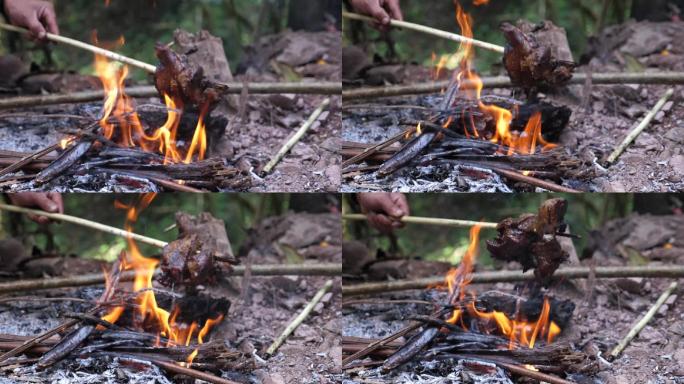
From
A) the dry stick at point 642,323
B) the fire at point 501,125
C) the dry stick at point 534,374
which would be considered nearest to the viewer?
the dry stick at point 534,374

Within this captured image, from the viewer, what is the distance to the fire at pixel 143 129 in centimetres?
402

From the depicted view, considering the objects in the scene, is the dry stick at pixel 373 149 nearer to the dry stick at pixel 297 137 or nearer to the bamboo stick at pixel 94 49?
the dry stick at pixel 297 137

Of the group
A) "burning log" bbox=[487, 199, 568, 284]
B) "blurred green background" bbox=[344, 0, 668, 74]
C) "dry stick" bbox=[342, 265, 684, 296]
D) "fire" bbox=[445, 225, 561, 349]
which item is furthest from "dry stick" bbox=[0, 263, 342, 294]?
"blurred green background" bbox=[344, 0, 668, 74]

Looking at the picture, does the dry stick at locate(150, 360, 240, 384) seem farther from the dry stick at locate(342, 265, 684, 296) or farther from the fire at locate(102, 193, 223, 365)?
the dry stick at locate(342, 265, 684, 296)

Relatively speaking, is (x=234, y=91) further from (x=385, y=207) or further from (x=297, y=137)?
(x=385, y=207)

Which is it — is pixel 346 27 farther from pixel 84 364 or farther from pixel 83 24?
pixel 84 364

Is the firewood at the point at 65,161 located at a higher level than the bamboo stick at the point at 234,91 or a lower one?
lower

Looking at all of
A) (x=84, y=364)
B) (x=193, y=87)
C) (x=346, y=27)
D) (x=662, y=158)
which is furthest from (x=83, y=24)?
(x=662, y=158)

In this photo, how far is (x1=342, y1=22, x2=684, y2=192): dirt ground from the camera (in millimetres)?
3926

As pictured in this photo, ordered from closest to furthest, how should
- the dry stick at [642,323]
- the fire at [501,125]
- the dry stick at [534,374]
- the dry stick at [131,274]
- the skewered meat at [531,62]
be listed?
the dry stick at [534,374]
the skewered meat at [531,62]
the fire at [501,125]
the dry stick at [642,323]
the dry stick at [131,274]

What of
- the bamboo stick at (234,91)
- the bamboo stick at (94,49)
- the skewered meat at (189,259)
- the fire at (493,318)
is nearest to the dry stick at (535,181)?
the fire at (493,318)

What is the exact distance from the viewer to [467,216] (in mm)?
4109

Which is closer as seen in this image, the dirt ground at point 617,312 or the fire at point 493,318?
the dirt ground at point 617,312

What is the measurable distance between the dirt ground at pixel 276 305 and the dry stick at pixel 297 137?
30cm
